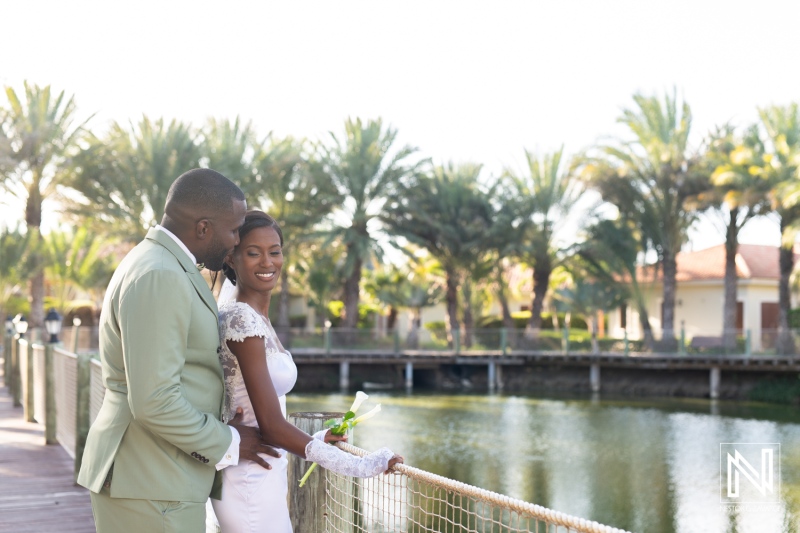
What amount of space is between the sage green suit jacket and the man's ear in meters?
0.09

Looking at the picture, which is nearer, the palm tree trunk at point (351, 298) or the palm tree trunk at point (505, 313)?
the palm tree trunk at point (505, 313)

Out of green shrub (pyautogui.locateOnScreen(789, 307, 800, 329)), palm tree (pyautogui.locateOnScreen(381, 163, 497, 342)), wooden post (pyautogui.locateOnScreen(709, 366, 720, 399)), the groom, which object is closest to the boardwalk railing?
the groom

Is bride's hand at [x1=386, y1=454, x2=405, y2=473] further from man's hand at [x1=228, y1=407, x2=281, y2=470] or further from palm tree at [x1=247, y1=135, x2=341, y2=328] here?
palm tree at [x1=247, y1=135, x2=341, y2=328]

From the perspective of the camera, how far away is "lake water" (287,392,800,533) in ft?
41.2

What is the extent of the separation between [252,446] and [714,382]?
29671 mm

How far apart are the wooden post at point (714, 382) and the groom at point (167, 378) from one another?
2956 centimetres

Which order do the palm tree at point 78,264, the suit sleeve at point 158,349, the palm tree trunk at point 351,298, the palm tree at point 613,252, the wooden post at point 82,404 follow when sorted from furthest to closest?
1. the palm tree at point 78,264
2. the palm tree trunk at point 351,298
3. the palm tree at point 613,252
4. the wooden post at point 82,404
5. the suit sleeve at point 158,349

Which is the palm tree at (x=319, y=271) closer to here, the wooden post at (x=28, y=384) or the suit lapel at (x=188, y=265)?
the wooden post at (x=28, y=384)

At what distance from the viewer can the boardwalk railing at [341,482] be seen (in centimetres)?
273

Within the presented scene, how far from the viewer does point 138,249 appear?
2449 millimetres

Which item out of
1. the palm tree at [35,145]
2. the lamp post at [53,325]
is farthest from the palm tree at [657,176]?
the lamp post at [53,325]

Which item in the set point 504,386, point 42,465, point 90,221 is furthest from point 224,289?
point 504,386

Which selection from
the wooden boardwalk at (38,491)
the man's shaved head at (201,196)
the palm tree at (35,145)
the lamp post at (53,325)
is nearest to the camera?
the man's shaved head at (201,196)

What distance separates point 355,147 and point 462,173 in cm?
516
